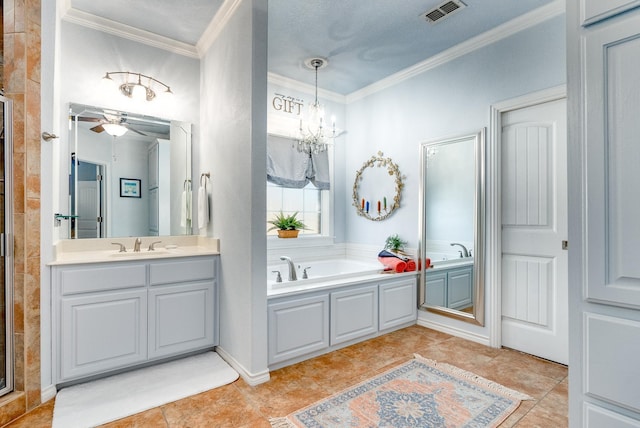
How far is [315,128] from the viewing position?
160 inches

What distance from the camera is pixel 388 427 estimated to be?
73.2 inches

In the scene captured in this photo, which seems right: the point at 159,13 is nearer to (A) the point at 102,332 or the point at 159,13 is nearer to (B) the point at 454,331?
(A) the point at 102,332

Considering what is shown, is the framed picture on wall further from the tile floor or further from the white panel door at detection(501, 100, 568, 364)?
the white panel door at detection(501, 100, 568, 364)

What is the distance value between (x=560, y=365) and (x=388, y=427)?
5.57ft

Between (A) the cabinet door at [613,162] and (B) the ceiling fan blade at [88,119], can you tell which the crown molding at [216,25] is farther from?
(A) the cabinet door at [613,162]

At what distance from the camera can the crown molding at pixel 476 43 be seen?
261cm

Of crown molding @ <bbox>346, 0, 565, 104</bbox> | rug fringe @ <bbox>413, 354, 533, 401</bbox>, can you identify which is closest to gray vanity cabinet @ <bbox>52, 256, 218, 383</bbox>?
rug fringe @ <bbox>413, 354, 533, 401</bbox>

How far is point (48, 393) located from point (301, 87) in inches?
142

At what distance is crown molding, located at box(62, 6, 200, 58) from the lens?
273 centimetres

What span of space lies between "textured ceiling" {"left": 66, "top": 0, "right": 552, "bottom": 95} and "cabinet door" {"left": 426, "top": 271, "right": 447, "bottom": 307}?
2.25m

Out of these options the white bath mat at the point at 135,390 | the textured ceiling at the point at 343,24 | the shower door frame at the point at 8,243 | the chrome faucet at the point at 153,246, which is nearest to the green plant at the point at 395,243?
the textured ceiling at the point at 343,24

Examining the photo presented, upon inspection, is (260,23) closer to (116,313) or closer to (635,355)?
(116,313)

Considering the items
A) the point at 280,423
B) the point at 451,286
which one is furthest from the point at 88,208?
the point at 451,286

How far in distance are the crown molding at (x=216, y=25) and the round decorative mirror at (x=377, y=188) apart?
2.15 metres
